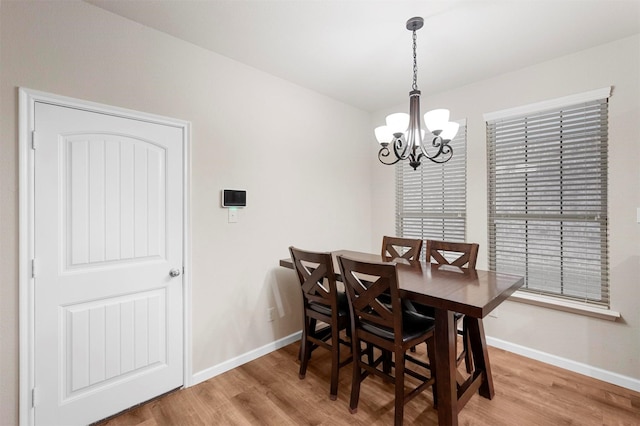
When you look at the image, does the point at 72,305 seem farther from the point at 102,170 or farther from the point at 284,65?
the point at 284,65

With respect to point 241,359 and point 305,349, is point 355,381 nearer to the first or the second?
point 305,349

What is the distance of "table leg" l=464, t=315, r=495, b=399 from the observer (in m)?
2.09

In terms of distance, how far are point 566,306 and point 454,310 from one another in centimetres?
170

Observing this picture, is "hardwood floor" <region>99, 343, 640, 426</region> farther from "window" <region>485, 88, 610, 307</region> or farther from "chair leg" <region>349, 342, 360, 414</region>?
"window" <region>485, 88, 610, 307</region>

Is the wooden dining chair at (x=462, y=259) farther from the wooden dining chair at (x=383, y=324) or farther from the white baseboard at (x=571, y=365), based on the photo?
the white baseboard at (x=571, y=365)

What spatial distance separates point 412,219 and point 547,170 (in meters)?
1.41

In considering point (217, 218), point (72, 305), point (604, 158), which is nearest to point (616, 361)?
point (604, 158)

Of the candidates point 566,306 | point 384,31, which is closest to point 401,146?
point 384,31

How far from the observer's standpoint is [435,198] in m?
3.43

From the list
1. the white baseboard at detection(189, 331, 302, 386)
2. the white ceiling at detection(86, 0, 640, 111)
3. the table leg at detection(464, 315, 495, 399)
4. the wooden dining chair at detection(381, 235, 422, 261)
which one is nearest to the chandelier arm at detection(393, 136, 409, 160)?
the white ceiling at detection(86, 0, 640, 111)

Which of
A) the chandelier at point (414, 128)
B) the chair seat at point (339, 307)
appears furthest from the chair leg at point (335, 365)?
the chandelier at point (414, 128)

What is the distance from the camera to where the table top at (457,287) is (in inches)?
60.9

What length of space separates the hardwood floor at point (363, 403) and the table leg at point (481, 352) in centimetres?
8

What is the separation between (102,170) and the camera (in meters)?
1.93
